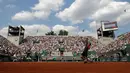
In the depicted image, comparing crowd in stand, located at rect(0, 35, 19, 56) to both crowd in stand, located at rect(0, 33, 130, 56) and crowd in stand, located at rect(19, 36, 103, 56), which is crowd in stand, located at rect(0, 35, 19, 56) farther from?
crowd in stand, located at rect(19, 36, 103, 56)

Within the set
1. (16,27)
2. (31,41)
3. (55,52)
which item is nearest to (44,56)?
(55,52)

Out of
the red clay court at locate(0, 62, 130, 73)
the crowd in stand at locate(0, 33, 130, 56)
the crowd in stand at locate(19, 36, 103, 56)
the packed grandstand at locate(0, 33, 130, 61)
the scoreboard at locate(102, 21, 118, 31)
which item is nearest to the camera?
the red clay court at locate(0, 62, 130, 73)

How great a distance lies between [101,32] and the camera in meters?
76.5

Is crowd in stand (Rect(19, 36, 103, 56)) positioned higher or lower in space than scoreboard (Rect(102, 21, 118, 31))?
lower

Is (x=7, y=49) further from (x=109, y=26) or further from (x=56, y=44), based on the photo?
(x=109, y=26)

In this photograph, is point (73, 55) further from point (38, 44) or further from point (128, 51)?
point (128, 51)

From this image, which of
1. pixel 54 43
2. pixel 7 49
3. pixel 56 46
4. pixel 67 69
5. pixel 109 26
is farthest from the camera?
pixel 109 26

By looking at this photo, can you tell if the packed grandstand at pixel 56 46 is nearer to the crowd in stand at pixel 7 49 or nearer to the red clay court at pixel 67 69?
the crowd in stand at pixel 7 49

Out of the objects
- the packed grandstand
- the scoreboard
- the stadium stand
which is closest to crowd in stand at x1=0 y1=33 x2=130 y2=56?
the packed grandstand

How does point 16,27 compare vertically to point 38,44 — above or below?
above

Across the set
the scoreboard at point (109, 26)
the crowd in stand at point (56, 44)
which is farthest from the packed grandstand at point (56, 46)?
the scoreboard at point (109, 26)

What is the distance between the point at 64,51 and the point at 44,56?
7353 millimetres

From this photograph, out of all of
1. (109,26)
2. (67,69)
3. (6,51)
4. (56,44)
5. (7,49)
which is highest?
(109,26)

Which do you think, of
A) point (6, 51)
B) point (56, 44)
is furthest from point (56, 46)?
point (6, 51)
